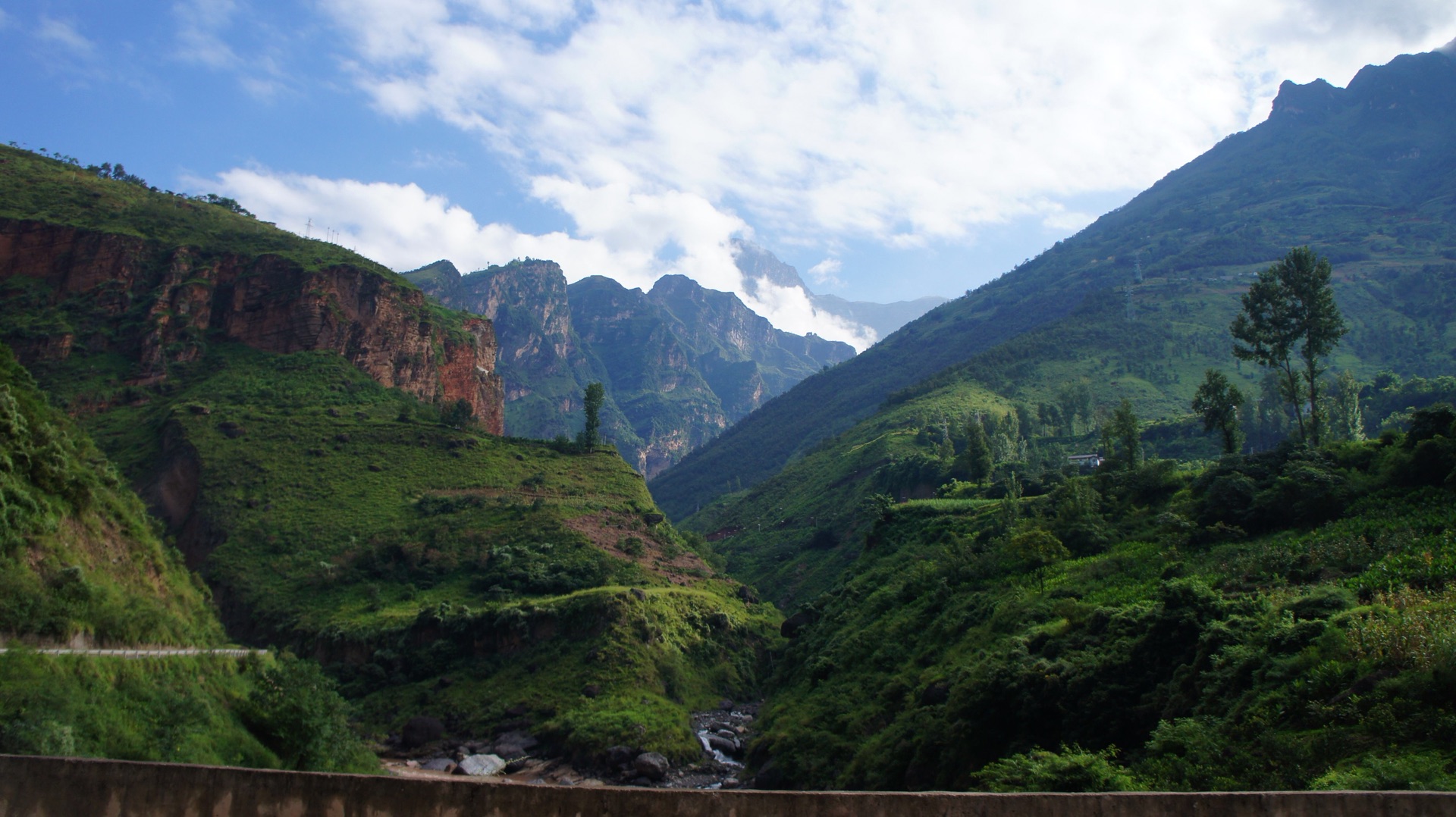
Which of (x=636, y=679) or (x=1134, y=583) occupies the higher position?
(x=1134, y=583)

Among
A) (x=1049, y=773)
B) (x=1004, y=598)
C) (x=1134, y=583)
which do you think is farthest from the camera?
(x=1004, y=598)

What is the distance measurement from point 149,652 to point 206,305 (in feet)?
301

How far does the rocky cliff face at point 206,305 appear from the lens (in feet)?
323

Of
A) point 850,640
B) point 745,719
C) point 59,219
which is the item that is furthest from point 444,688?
point 59,219

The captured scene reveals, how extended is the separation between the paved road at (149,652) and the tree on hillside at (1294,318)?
5610 centimetres

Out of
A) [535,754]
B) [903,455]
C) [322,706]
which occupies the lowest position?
[535,754]

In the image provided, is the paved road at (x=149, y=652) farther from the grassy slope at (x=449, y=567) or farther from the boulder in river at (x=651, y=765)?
the boulder in river at (x=651, y=765)

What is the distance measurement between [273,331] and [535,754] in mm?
80880

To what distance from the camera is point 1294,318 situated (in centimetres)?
5025

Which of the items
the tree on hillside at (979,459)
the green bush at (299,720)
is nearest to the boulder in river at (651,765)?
the green bush at (299,720)

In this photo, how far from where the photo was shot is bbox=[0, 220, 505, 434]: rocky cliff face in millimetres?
98375

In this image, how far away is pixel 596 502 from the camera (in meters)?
86.8

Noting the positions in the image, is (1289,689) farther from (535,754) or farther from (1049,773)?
(535,754)

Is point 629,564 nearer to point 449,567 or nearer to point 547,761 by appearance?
point 449,567
